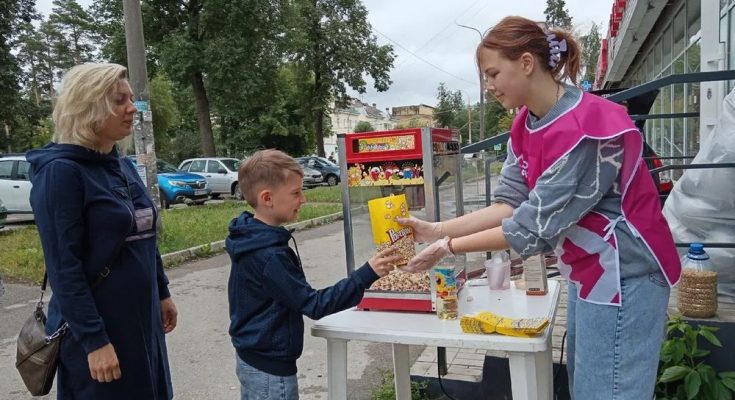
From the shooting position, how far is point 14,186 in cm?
1279

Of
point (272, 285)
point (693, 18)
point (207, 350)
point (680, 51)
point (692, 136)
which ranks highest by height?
point (693, 18)

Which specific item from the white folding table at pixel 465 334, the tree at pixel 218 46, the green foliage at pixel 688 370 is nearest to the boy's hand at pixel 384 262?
the white folding table at pixel 465 334

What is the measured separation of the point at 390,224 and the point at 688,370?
5.03 ft

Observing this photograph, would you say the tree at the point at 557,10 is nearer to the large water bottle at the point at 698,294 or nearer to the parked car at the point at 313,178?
Answer: the parked car at the point at 313,178

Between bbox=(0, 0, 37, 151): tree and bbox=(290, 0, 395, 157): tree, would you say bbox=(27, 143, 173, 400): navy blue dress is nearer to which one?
bbox=(0, 0, 37, 151): tree

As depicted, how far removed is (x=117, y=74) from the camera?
6.90ft

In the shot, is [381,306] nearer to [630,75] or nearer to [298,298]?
[298,298]

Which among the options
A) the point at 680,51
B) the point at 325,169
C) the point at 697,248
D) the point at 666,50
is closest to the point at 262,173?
the point at 697,248

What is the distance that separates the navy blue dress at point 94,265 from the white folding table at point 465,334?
2.25 feet

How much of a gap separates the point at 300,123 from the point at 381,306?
36.1 m

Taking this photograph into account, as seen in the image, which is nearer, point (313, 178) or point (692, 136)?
point (692, 136)

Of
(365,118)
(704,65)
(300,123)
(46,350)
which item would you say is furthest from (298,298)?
(365,118)

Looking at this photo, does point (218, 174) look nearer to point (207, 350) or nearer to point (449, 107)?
point (207, 350)

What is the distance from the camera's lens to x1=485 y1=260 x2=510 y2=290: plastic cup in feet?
8.42
